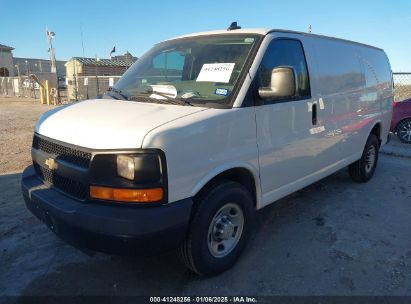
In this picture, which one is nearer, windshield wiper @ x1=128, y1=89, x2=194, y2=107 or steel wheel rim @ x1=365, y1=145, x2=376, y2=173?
windshield wiper @ x1=128, y1=89, x2=194, y2=107

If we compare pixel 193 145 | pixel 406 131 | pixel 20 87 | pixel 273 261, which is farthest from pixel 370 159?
pixel 20 87

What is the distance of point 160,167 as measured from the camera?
256 centimetres

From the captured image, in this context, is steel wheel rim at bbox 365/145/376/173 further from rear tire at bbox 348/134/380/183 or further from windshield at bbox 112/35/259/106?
windshield at bbox 112/35/259/106

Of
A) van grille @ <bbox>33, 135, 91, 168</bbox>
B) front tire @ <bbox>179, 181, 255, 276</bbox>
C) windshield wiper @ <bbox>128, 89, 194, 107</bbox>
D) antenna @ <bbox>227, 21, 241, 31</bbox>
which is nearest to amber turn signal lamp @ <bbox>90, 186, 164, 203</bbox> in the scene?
van grille @ <bbox>33, 135, 91, 168</bbox>

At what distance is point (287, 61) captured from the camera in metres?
3.75

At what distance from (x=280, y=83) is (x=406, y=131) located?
8057 millimetres

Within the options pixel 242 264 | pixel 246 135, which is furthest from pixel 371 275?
pixel 246 135

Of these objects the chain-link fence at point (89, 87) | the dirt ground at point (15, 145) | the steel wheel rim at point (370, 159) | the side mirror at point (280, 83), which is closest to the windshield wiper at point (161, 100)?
the side mirror at point (280, 83)

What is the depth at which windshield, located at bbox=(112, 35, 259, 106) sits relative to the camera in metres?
3.23

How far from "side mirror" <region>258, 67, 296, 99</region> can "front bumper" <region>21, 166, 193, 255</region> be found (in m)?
1.20

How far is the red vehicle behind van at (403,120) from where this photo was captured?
9763 mm

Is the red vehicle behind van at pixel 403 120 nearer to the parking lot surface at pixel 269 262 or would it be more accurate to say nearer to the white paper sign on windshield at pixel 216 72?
the parking lot surface at pixel 269 262

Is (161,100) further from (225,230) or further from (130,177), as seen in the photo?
(225,230)

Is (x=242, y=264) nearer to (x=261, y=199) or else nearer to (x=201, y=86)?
(x=261, y=199)
